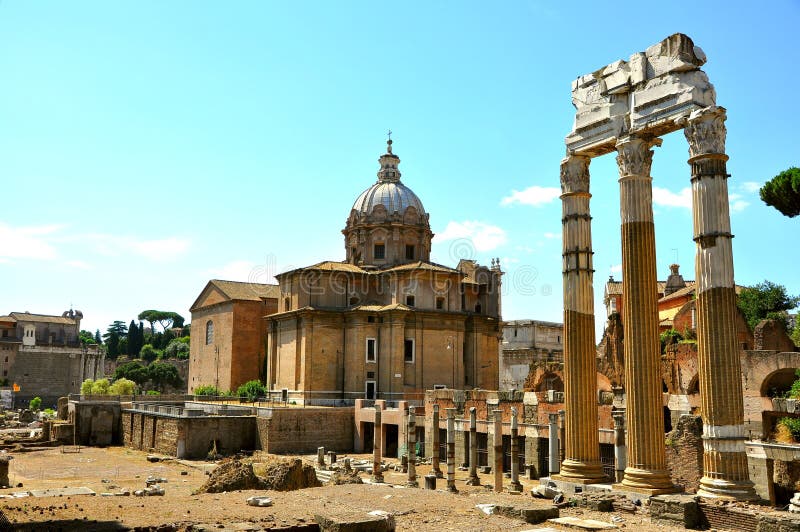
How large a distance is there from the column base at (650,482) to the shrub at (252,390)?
33.3 meters

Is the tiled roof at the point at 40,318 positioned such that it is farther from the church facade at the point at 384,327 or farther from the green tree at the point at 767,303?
the green tree at the point at 767,303

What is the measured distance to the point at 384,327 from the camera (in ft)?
138

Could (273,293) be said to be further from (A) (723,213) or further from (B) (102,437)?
(A) (723,213)

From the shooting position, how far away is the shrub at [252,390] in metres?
45.7

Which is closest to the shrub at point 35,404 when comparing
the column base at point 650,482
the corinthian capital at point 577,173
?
the corinthian capital at point 577,173

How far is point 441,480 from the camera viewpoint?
2641 centimetres

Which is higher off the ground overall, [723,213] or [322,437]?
[723,213]

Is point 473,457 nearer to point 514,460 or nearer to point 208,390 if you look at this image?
point 514,460

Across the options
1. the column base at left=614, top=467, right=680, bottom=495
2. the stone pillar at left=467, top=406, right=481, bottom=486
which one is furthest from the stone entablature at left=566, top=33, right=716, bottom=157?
the stone pillar at left=467, top=406, right=481, bottom=486

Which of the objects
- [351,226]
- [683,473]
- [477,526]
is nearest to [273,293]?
[351,226]

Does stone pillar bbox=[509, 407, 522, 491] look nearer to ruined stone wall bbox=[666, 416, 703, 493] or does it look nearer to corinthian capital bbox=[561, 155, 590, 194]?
ruined stone wall bbox=[666, 416, 703, 493]

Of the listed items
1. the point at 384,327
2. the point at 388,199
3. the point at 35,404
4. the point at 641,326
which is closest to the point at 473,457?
the point at 641,326

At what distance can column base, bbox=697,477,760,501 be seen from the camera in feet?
42.7

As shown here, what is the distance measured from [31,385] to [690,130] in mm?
80757
